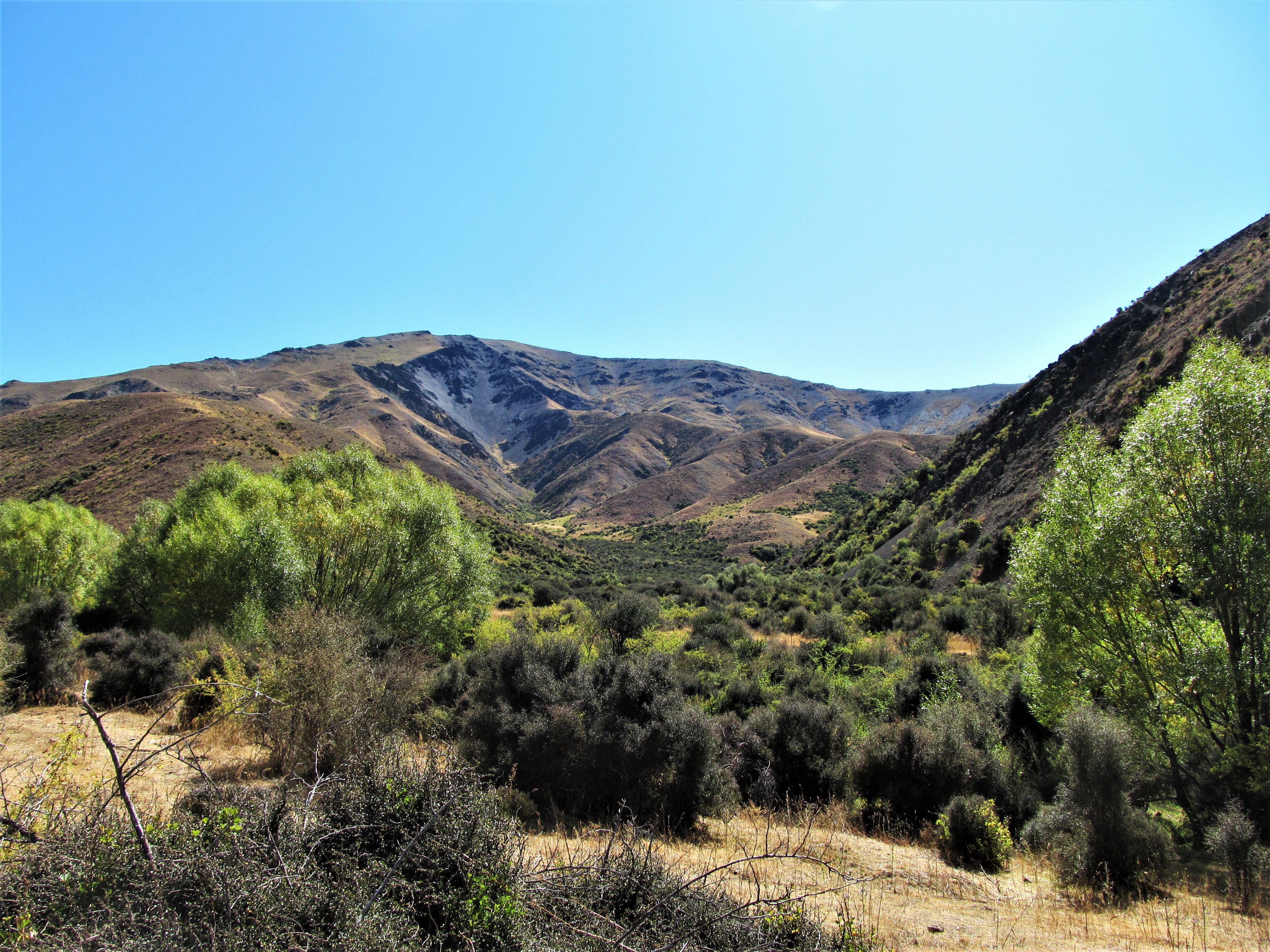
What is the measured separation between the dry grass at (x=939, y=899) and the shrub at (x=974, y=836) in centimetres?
22

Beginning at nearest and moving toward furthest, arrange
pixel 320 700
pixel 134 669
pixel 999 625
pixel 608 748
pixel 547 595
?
pixel 320 700
pixel 608 748
pixel 134 669
pixel 999 625
pixel 547 595

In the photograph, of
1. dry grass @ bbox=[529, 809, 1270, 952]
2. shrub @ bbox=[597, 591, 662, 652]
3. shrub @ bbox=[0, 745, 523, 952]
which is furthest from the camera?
shrub @ bbox=[597, 591, 662, 652]

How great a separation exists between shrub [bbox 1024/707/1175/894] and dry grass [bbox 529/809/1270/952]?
347mm

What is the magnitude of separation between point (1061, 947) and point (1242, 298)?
38147mm

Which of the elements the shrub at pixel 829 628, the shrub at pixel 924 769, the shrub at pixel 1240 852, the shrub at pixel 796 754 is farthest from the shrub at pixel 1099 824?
the shrub at pixel 829 628

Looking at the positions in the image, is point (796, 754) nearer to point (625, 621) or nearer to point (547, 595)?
point (625, 621)

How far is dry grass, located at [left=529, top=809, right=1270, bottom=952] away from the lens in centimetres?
559

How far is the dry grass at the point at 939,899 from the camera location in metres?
5.59

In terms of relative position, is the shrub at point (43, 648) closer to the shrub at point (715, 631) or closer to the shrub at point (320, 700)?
the shrub at point (320, 700)

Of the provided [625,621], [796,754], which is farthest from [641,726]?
[625,621]

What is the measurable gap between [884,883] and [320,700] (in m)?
8.89

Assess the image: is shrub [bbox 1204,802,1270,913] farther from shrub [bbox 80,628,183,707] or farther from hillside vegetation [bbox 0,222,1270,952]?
shrub [bbox 80,628,183,707]

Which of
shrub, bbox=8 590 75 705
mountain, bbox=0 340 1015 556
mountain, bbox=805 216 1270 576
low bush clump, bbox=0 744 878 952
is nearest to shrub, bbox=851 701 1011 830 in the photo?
low bush clump, bbox=0 744 878 952

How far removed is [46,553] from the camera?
29.4 meters
